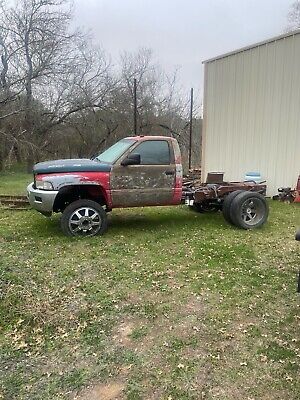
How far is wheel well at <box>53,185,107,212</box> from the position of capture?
6102 millimetres

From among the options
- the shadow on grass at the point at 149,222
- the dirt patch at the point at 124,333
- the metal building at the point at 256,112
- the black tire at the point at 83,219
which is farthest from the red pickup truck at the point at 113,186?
the metal building at the point at 256,112

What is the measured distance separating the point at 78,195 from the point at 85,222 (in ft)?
1.70

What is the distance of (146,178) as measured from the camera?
6.30 metres

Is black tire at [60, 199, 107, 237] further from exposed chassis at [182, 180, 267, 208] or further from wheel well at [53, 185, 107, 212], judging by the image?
exposed chassis at [182, 180, 267, 208]

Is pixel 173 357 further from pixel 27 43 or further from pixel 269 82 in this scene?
pixel 27 43

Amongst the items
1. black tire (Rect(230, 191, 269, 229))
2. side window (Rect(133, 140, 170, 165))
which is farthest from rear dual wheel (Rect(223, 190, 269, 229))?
side window (Rect(133, 140, 170, 165))

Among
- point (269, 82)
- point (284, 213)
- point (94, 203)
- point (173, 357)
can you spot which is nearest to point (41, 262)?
point (94, 203)

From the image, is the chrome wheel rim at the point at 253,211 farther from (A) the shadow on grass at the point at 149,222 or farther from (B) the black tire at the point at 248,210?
(A) the shadow on grass at the point at 149,222

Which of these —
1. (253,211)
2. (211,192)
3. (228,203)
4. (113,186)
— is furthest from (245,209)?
(113,186)

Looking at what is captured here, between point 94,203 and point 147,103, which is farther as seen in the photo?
point 147,103

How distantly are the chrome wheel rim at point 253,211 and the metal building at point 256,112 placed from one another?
3.12 meters

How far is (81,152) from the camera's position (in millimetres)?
24219

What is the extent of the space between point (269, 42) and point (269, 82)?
1.02 meters

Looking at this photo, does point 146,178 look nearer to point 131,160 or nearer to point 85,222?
point 131,160
